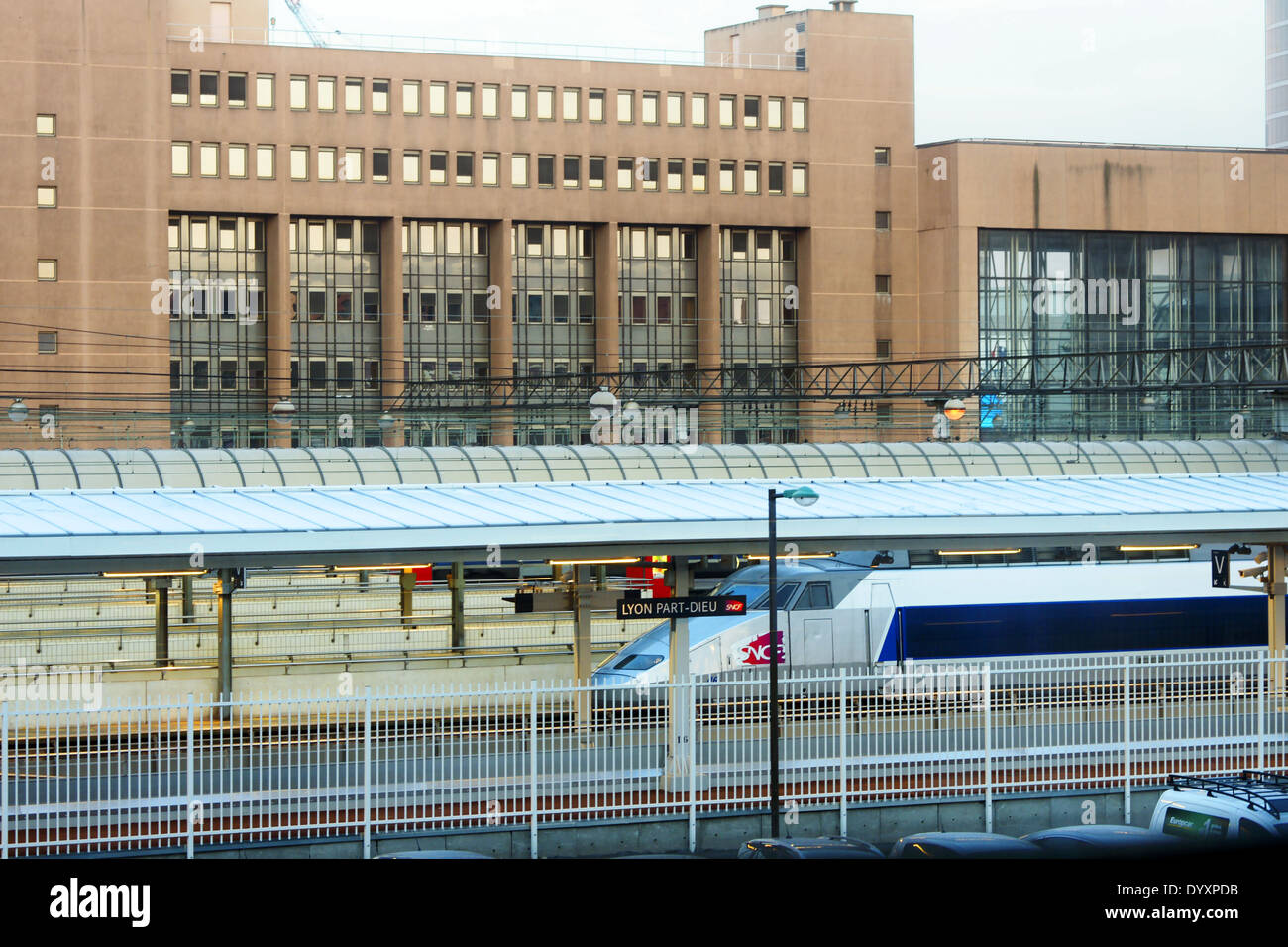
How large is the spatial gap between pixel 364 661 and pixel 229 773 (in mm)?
8802

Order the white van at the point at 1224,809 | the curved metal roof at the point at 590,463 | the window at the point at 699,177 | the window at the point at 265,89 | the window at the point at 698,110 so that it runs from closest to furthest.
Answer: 1. the white van at the point at 1224,809
2. the curved metal roof at the point at 590,463
3. the window at the point at 265,89
4. the window at the point at 698,110
5. the window at the point at 699,177

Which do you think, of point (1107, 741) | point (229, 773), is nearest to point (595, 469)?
point (1107, 741)

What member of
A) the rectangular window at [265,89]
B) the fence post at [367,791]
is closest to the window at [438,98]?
the rectangular window at [265,89]

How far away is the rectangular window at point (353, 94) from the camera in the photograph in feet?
222

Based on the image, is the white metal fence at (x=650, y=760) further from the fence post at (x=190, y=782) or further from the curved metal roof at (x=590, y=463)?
the curved metal roof at (x=590, y=463)

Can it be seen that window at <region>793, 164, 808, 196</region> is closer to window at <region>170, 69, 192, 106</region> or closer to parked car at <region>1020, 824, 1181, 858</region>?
window at <region>170, 69, 192, 106</region>

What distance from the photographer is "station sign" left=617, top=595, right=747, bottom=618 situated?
1775 centimetres

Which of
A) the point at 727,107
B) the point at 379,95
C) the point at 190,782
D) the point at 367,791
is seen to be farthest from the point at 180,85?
the point at 190,782

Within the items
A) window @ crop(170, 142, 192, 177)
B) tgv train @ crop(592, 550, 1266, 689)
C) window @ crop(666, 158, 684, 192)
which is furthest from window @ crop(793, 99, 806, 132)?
tgv train @ crop(592, 550, 1266, 689)

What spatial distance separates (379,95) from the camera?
2680 inches

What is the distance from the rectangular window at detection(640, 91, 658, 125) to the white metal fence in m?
54.7

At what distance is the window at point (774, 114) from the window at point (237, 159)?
23.3 meters

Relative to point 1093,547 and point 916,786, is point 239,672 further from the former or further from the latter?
point 1093,547

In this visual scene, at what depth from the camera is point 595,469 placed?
118ft
